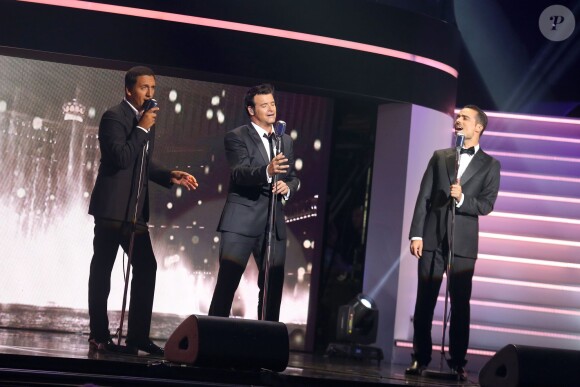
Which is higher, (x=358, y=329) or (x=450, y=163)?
(x=450, y=163)

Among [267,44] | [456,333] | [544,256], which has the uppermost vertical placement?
[267,44]

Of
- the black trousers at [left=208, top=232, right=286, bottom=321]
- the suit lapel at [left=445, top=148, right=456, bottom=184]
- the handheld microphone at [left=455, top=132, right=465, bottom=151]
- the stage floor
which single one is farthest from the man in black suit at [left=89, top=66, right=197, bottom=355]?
the suit lapel at [left=445, top=148, right=456, bottom=184]

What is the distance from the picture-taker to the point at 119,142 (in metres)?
6.54

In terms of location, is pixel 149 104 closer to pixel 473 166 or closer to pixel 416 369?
pixel 473 166

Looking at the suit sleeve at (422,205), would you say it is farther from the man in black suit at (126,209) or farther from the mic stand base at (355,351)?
the man in black suit at (126,209)

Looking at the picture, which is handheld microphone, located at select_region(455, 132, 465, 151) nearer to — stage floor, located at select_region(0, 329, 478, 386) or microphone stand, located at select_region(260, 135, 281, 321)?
microphone stand, located at select_region(260, 135, 281, 321)

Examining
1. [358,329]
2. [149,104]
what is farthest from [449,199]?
[149,104]

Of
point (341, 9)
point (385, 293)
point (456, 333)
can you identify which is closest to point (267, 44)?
point (341, 9)

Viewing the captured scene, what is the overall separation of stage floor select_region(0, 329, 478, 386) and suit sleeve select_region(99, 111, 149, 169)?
119 cm

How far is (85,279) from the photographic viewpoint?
8414mm

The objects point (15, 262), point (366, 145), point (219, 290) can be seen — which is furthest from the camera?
point (366, 145)

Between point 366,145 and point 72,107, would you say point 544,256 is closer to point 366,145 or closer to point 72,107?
point 366,145

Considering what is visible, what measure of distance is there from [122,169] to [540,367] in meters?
2.82

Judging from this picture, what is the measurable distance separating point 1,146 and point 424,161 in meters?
3.44
